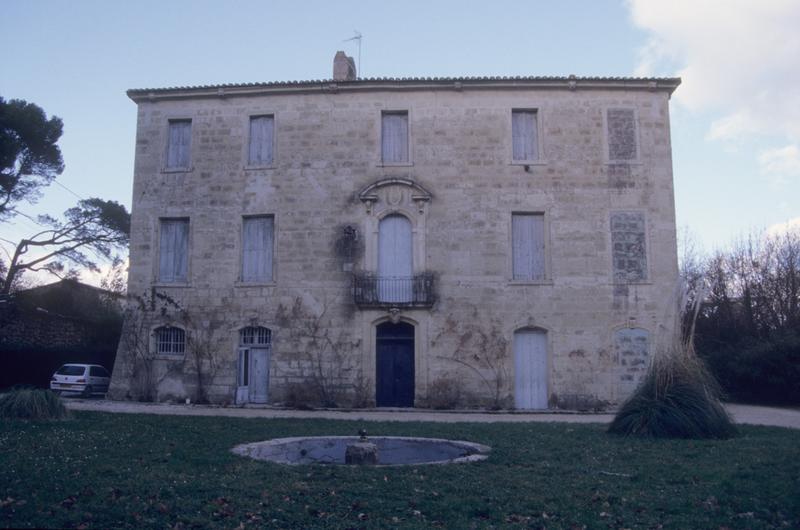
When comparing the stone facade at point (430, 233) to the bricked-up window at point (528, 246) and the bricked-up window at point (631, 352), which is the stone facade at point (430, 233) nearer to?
the bricked-up window at point (631, 352)

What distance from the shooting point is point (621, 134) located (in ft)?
69.8

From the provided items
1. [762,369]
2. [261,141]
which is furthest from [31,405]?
[762,369]

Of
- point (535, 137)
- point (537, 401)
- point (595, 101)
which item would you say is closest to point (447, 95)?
point (535, 137)

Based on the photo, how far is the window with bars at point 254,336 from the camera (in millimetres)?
21125

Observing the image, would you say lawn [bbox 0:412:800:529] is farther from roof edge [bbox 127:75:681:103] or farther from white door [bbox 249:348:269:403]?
roof edge [bbox 127:75:681:103]

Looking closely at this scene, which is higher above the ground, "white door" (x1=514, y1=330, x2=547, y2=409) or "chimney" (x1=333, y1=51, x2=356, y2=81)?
"chimney" (x1=333, y1=51, x2=356, y2=81)

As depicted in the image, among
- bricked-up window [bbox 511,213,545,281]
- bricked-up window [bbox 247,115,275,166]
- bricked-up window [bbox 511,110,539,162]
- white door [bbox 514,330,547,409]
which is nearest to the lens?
white door [bbox 514,330,547,409]

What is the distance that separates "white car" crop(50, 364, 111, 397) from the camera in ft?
78.8

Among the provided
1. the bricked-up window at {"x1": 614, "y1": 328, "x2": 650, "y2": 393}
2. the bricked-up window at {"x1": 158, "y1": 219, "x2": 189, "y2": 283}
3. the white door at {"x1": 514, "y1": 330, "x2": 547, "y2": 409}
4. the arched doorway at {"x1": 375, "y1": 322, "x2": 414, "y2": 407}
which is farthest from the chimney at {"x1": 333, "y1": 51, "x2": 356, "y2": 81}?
the bricked-up window at {"x1": 614, "y1": 328, "x2": 650, "y2": 393}

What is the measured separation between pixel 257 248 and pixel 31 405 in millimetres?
9353

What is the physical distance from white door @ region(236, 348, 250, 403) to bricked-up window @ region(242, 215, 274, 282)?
2.25 meters

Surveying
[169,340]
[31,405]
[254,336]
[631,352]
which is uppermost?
[254,336]

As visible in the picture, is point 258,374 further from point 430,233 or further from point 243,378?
point 430,233

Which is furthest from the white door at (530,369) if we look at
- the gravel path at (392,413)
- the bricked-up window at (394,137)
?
the bricked-up window at (394,137)
